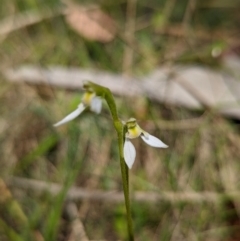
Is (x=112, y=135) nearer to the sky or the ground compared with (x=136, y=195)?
nearer to the sky

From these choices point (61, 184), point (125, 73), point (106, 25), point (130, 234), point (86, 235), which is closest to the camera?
point (130, 234)

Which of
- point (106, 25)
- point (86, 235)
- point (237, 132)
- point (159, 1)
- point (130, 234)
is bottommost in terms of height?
point (130, 234)

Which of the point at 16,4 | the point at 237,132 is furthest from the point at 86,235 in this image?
the point at 16,4

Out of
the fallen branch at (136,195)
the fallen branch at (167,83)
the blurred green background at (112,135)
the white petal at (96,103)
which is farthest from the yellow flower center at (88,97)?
the fallen branch at (167,83)

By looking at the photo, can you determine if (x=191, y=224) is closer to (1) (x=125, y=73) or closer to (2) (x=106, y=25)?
(1) (x=125, y=73)

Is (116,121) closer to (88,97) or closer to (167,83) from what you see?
(88,97)

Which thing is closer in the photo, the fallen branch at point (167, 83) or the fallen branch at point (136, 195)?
the fallen branch at point (136, 195)

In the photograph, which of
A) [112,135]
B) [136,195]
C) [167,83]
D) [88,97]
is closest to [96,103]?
[88,97]

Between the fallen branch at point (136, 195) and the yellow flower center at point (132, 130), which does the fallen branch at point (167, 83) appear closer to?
the fallen branch at point (136, 195)
